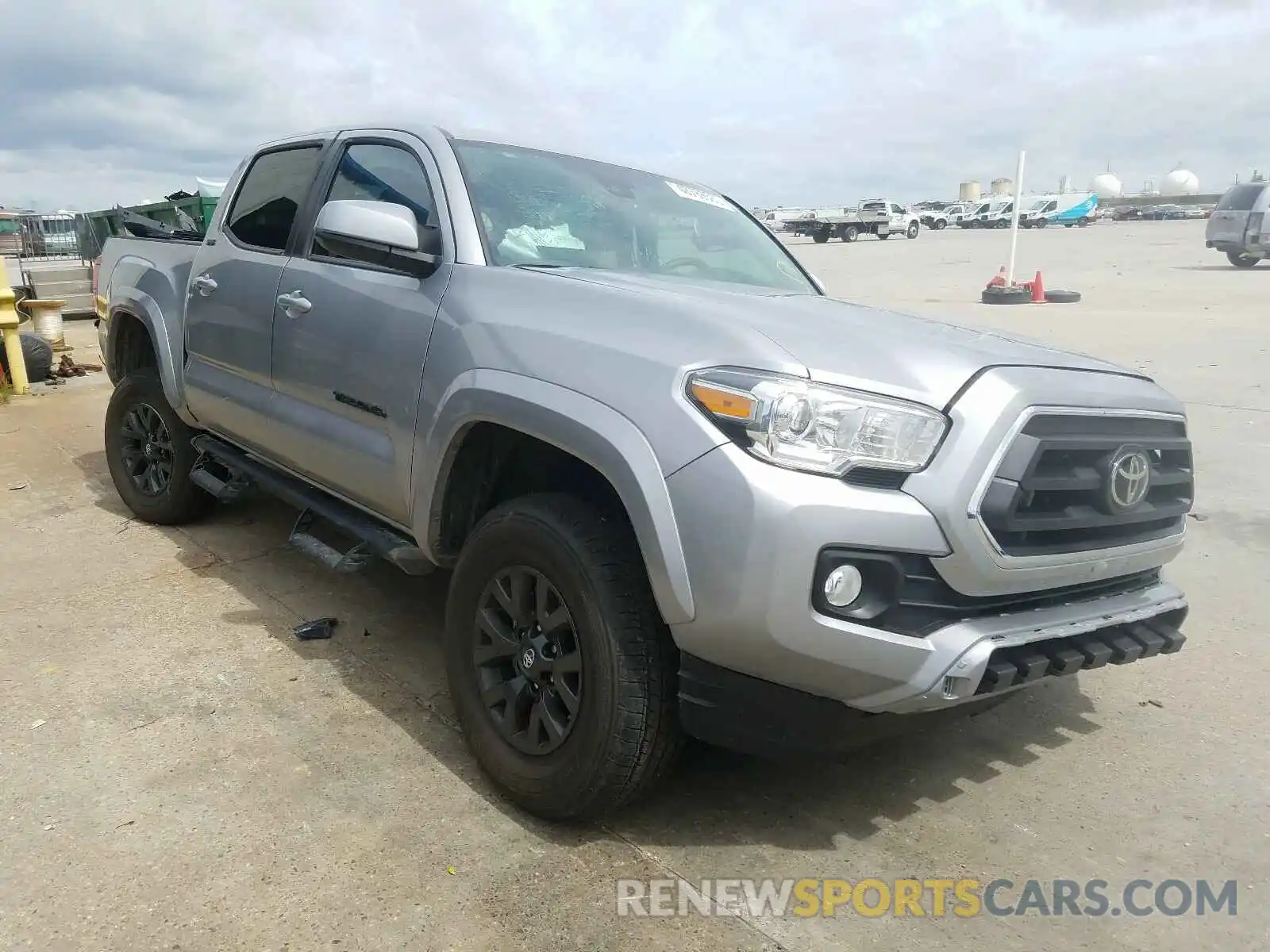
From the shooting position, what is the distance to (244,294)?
13.2 feet

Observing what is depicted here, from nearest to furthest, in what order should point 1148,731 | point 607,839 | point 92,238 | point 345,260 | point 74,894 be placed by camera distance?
point 74,894 → point 607,839 → point 1148,731 → point 345,260 → point 92,238

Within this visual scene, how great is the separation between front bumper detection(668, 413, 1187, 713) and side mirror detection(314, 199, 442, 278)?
1.25 metres

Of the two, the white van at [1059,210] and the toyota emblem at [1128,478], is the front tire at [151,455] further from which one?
the white van at [1059,210]

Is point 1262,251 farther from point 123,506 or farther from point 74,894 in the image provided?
point 74,894

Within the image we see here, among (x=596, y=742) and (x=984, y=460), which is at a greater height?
(x=984, y=460)

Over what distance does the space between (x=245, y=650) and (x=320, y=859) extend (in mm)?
1433

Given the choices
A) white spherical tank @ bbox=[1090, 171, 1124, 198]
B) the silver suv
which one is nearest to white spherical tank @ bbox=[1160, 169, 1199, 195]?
white spherical tank @ bbox=[1090, 171, 1124, 198]

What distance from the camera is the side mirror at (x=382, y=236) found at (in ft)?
9.45

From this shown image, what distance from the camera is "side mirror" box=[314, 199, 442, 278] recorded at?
9.45 feet

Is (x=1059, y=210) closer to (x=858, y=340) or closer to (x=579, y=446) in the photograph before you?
(x=858, y=340)

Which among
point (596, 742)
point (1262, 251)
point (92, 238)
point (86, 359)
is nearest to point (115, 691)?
point (596, 742)

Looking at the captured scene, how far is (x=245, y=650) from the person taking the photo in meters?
3.69

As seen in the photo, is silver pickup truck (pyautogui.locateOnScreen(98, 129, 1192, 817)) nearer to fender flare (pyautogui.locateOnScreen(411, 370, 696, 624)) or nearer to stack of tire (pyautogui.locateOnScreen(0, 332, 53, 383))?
fender flare (pyautogui.locateOnScreen(411, 370, 696, 624))

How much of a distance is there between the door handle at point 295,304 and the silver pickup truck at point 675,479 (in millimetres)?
12
